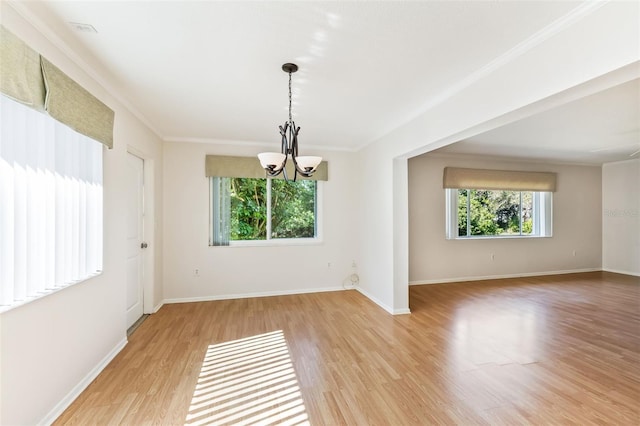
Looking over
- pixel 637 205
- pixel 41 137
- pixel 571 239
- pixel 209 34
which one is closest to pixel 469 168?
pixel 571 239

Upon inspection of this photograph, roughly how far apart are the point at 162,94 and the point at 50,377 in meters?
2.42

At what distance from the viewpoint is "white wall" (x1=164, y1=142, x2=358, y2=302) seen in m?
4.23

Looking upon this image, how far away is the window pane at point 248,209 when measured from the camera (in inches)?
179

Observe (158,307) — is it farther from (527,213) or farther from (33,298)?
(527,213)

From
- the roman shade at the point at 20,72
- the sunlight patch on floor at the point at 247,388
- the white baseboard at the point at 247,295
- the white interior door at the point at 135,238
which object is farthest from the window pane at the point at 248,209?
the roman shade at the point at 20,72

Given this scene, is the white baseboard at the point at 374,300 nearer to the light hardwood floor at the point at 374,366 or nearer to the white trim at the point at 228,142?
the light hardwood floor at the point at 374,366

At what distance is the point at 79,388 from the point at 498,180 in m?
6.85

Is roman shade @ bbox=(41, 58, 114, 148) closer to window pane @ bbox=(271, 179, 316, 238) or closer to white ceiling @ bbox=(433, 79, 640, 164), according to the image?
window pane @ bbox=(271, 179, 316, 238)

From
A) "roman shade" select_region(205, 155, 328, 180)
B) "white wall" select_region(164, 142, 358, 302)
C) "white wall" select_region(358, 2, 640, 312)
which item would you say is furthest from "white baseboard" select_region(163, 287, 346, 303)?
"roman shade" select_region(205, 155, 328, 180)

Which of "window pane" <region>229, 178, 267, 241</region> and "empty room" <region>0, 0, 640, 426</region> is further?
"window pane" <region>229, 178, 267, 241</region>

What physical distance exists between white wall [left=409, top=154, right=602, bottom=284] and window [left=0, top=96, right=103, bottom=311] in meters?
4.72

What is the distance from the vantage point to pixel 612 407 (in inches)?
75.8

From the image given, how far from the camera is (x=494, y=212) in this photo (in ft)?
19.6

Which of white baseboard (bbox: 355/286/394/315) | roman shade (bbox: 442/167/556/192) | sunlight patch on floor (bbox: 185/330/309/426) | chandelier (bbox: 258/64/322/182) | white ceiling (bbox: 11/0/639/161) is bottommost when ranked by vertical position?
sunlight patch on floor (bbox: 185/330/309/426)
